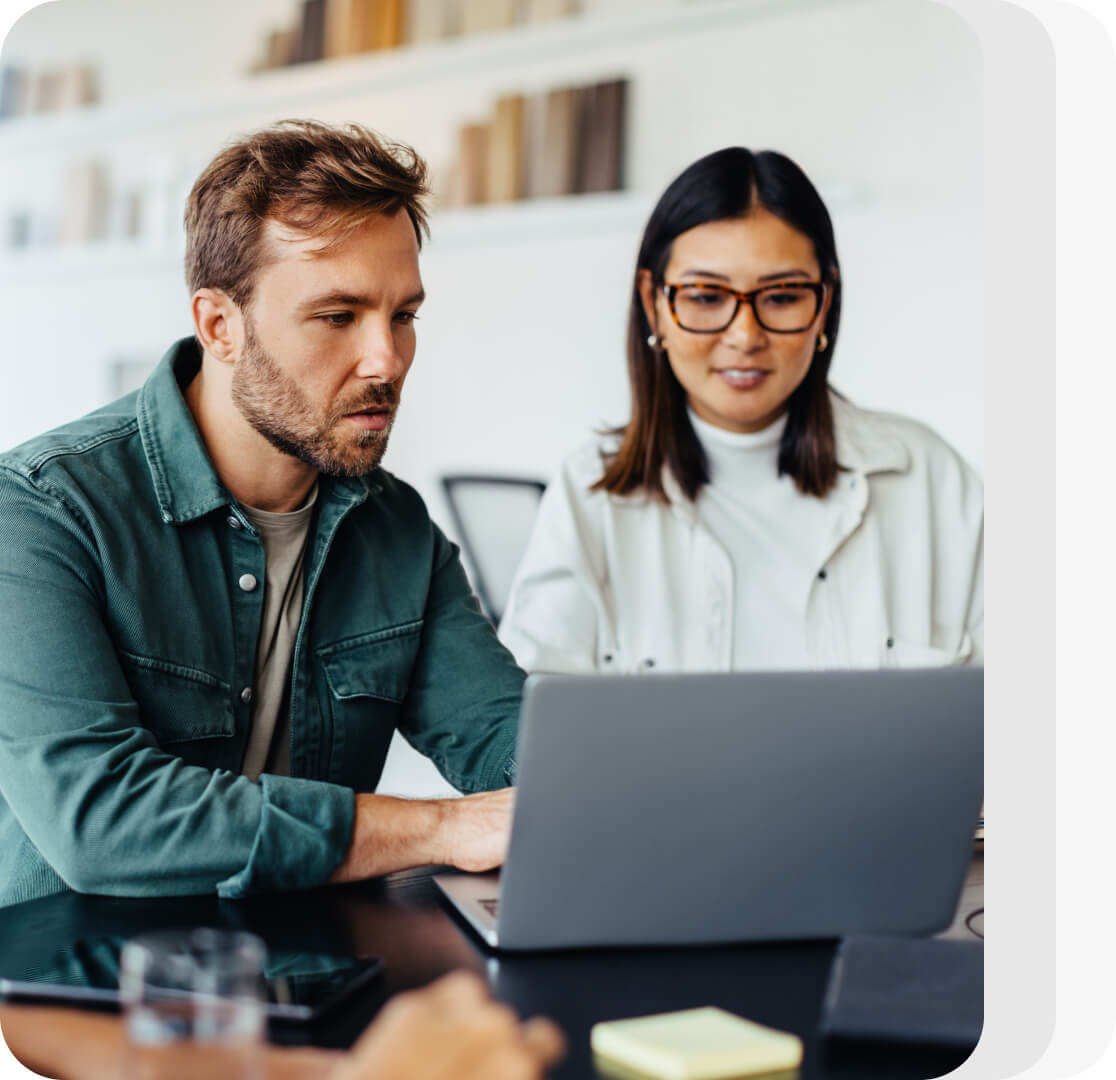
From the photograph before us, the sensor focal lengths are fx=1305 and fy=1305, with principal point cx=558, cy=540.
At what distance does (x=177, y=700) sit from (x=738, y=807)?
2.09 feet

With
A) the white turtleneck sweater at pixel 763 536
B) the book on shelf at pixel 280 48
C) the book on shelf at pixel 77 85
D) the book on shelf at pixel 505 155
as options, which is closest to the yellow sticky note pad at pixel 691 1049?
the white turtleneck sweater at pixel 763 536

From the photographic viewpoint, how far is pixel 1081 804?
1.16m

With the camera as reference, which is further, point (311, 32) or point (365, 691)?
point (311, 32)

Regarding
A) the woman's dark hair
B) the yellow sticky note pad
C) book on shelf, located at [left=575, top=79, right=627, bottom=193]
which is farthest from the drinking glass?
book on shelf, located at [left=575, top=79, right=627, bottom=193]

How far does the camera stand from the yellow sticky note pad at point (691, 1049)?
0.70 metres

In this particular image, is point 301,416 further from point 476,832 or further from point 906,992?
point 906,992

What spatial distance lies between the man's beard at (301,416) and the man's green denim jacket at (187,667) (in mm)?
62

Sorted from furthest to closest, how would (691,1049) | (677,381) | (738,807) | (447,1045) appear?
1. (677,381)
2. (738,807)
3. (691,1049)
4. (447,1045)

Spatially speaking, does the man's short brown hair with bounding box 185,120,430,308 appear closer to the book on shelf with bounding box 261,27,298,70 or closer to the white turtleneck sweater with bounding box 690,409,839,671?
the white turtleneck sweater with bounding box 690,409,839,671

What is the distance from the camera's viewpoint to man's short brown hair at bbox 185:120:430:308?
139 centimetres

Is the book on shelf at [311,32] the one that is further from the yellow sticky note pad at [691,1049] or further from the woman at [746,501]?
the yellow sticky note pad at [691,1049]

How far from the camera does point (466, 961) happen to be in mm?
880

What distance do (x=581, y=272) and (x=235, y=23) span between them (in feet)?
3.18

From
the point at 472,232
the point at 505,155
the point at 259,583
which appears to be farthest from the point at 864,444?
the point at 472,232
